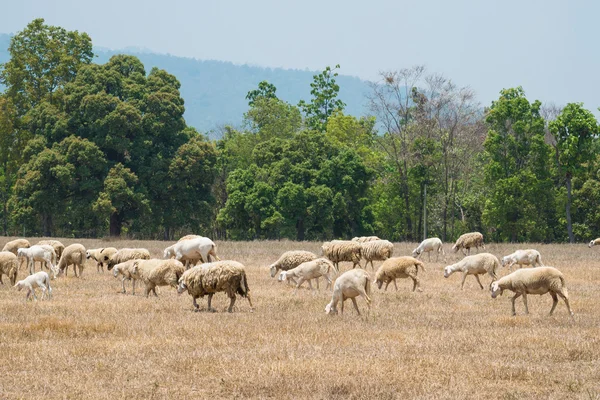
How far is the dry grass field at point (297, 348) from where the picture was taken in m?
11.6

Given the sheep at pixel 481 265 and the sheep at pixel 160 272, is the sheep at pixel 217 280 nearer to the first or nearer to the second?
the sheep at pixel 160 272

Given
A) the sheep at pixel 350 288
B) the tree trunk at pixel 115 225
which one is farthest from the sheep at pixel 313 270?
the tree trunk at pixel 115 225

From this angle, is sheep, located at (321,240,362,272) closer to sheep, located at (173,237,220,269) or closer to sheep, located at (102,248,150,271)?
sheep, located at (173,237,220,269)

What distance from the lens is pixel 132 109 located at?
5928cm

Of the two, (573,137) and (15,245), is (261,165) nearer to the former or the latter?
(573,137)

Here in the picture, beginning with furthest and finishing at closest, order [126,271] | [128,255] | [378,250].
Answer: [378,250] → [128,255] → [126,271]

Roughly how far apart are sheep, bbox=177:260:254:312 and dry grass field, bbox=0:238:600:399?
547 millimetres

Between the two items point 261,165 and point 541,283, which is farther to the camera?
point 261,165

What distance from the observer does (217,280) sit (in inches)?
754

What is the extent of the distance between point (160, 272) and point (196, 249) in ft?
17.0

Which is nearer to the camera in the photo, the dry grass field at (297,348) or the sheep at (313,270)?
the dry grass field at (297,348)

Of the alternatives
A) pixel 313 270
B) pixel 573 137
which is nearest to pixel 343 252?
pixel 313 270

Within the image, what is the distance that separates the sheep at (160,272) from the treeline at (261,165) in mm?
34348

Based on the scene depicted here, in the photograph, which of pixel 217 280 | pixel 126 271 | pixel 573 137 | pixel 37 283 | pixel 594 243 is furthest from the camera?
pixel 573 137
